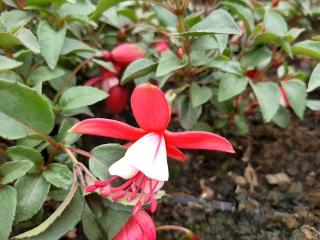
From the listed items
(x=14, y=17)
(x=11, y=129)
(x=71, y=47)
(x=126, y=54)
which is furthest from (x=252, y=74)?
(x=11, y=129)

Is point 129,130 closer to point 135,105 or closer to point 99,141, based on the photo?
point 135,105

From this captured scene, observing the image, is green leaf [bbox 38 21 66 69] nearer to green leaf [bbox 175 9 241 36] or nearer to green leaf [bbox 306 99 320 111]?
green leaf [bbox 175 9 241 36]

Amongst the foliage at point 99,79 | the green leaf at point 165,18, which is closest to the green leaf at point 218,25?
the foliage at point 99,79

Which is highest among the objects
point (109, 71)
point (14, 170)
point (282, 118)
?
point (14, 170)

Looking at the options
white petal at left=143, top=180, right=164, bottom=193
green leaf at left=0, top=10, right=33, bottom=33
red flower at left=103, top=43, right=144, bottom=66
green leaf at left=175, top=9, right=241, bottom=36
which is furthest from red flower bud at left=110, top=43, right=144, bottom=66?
white petal at left=143, top=180, right=164, bottom=193

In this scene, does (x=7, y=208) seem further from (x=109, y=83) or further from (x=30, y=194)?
(x=109, y=83)

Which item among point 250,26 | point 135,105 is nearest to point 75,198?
point 135,105

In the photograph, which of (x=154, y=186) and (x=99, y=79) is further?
(x=99, y=79)
